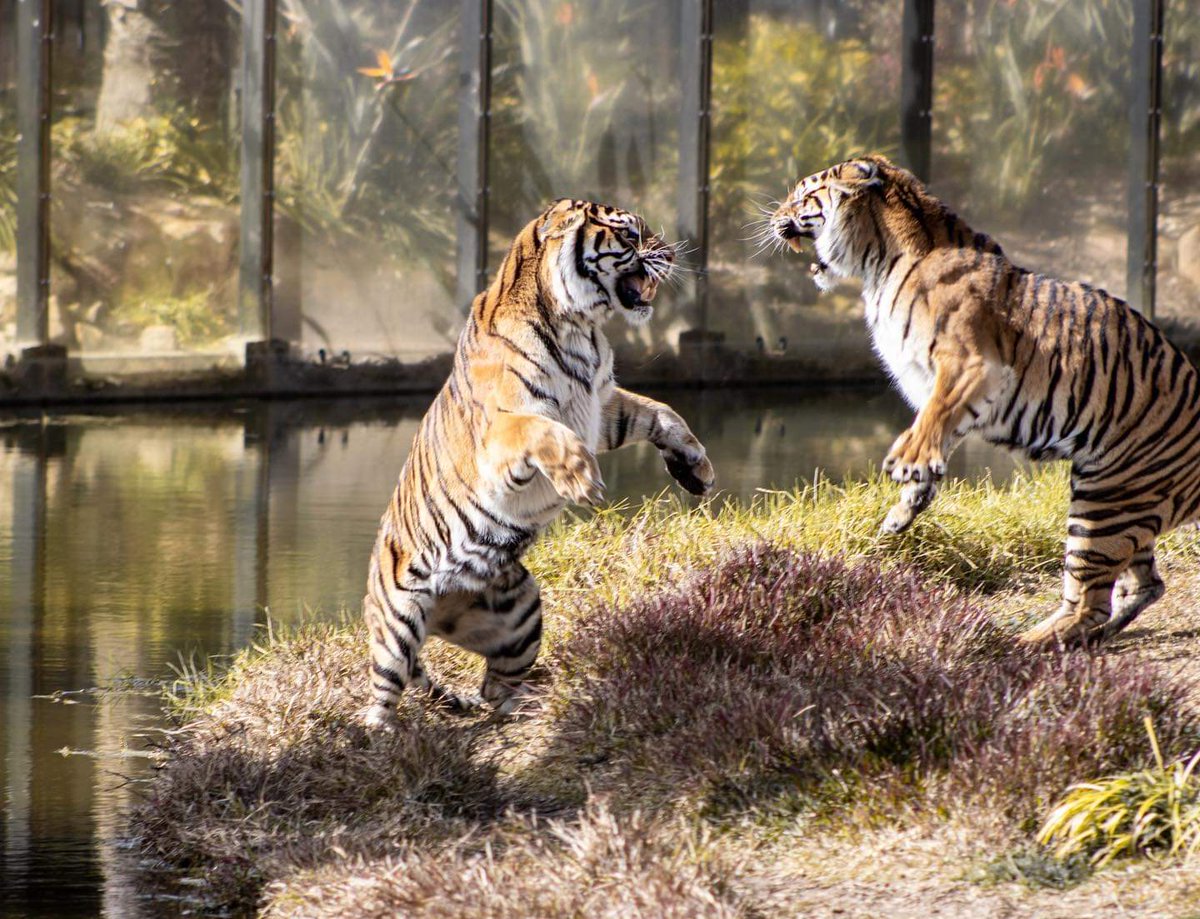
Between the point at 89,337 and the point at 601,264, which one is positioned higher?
the point at 601,264

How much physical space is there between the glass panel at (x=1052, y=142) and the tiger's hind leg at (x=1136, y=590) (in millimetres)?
12250

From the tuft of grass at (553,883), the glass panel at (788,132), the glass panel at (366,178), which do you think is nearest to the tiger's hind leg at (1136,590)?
the tuft of grass at (553,883)

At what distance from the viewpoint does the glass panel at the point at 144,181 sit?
14906mm

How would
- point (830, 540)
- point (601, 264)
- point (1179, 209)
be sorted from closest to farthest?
1. point (601, 264)
2. point (830, 540)
3. point (1179, 209)

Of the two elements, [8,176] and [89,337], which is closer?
[8,176]

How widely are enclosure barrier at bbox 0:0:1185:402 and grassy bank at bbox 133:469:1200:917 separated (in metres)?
9.35

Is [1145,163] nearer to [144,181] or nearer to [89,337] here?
[144,181]

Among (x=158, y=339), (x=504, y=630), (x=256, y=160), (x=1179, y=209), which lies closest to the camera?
(x=504, y=630)

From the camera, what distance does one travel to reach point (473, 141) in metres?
16.3

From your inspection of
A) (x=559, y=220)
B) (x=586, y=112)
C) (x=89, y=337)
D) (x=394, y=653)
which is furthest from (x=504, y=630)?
(x=586, y=112)

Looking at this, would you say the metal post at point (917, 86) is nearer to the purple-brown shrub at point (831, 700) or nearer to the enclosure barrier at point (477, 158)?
the enclosure barrier at point (477, 158)

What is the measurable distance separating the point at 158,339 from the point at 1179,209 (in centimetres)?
985

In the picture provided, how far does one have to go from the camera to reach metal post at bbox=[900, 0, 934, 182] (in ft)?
58.8

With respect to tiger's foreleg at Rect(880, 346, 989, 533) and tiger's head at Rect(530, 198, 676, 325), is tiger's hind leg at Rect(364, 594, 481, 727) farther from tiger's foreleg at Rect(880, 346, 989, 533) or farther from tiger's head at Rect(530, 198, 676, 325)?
tiger's foreleg at Rect(880, 346, 989, 533)
